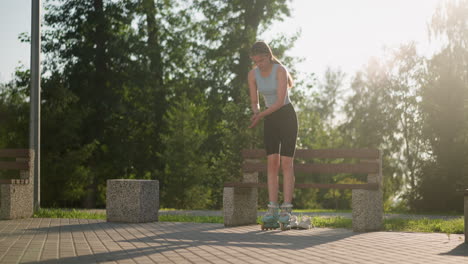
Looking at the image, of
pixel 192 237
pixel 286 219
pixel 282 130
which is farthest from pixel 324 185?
pixel 192 237

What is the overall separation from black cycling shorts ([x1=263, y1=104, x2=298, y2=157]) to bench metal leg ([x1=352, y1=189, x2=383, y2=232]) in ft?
4.03

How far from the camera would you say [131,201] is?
10.1m

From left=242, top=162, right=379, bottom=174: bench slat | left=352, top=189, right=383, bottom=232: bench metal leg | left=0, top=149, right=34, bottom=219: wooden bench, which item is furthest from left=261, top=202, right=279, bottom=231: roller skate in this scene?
left=0, top=149, right=34, bottom=219: wooden bench

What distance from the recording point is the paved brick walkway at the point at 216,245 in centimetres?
552

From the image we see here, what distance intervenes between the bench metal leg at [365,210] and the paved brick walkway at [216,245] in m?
0.23

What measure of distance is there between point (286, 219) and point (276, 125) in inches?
50.5

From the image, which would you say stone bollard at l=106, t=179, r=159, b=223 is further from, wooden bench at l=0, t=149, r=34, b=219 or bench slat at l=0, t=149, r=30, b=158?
bench slat at l=0, t=149, r=30, b=158

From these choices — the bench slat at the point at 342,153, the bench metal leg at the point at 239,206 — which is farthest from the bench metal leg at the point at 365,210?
the bench metal leg at the point at 239,206

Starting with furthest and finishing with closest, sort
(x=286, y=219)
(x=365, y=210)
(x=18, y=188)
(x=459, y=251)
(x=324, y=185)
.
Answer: (x=18, y=188) < (x=324, y=185) < (x=365, y=210) < (x=286, y=219) < (x=459, y=251)

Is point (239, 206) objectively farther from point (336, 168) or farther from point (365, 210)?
point (365, 210)

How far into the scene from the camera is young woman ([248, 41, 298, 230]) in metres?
8.07

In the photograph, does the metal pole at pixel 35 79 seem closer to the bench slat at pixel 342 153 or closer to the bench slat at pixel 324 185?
the bench slat at pixel 324 185

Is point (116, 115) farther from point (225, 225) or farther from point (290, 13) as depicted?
point (225, 225)

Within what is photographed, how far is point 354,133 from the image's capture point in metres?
45.2
